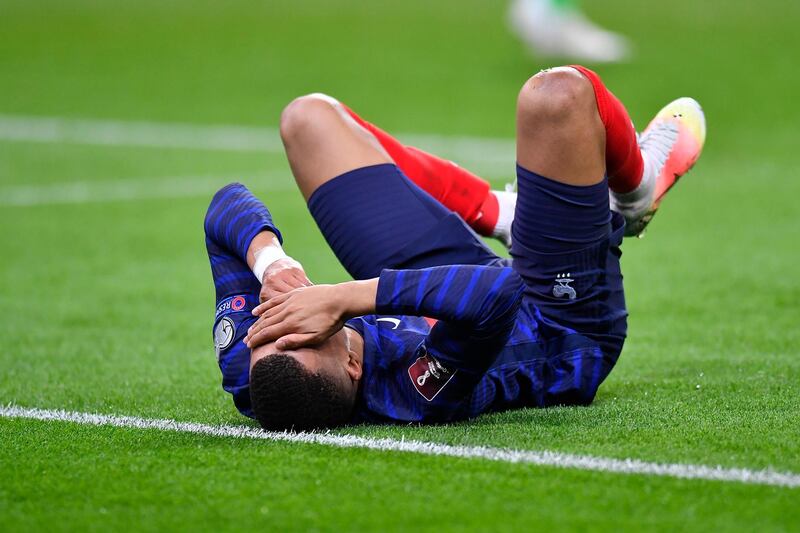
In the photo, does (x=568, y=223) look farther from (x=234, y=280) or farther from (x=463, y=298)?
(x=234, y=280)

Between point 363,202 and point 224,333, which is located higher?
point 363,202

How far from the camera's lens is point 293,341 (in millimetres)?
3479

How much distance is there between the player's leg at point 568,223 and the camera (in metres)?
3.99

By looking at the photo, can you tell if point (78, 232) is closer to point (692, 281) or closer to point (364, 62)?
point (692, 281)

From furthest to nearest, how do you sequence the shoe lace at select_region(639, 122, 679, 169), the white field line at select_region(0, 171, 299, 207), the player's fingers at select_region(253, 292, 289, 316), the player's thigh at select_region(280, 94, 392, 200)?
the white field line at select_region(0, 171, 299, 207) → the shoe lace at select_region(639, 122, 679, 169) → the player's thigh at select_region(280, 94, 392, 200) → the player's fingers at select_region(253, 292, 289, 316)

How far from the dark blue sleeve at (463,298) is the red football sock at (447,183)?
1225 millimetres

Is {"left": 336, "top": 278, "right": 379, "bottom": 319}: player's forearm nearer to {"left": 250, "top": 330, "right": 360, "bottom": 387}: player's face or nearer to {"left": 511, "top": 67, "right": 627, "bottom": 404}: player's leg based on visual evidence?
{"left": 250, "top": 330, "right": 360, "bottom": 387}: player's face

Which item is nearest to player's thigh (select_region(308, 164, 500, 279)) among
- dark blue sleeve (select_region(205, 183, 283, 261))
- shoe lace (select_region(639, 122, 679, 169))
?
dark blue sleeve (select_region(205, 183, 283, 261))

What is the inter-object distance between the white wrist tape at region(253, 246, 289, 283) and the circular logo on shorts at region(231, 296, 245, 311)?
0.42ft

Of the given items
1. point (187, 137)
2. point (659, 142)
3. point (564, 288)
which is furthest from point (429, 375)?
point (187, 137)

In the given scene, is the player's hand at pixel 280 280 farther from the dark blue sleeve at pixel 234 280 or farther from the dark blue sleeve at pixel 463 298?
the dark blue sleeve at pixel 463 298

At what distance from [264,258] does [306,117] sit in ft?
2.70

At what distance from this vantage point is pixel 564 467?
331 cm

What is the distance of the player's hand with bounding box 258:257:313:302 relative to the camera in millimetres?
3680
